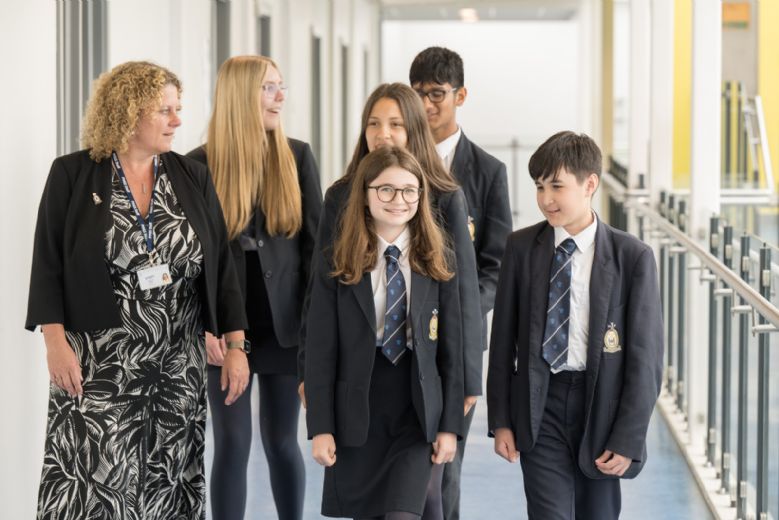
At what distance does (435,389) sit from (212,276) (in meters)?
0.73

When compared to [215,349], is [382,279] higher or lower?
higher

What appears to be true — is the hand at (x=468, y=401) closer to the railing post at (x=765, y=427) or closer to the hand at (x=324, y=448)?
the hand at (x=324, y=448)

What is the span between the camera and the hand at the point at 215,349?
13.7 ft

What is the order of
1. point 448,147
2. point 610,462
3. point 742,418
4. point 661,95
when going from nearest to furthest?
point 610,462
point 448,147
point 742,418
point 661,95

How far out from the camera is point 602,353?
3436 mm

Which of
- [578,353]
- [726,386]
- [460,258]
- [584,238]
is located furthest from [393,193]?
[726,386]

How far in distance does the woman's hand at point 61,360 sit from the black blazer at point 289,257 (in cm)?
82

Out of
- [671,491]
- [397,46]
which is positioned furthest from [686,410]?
[397,46]

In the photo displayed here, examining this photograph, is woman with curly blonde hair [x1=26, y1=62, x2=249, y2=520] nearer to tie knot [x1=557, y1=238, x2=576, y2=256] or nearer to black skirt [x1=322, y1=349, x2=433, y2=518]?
black skirt [x1=322, y1=349, x2=433, y2=518]

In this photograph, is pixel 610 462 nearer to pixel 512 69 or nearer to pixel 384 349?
pixel 384 349

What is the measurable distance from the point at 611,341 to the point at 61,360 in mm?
1396

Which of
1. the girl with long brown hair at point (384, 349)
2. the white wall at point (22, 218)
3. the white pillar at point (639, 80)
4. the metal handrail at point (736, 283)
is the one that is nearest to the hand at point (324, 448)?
the girl with long brown hair at point (384, 349)

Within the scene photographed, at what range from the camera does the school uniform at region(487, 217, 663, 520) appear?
3.43 meters

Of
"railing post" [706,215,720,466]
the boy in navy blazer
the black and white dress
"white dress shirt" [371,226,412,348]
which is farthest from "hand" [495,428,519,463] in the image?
"railing post" [706,215,720,466]
